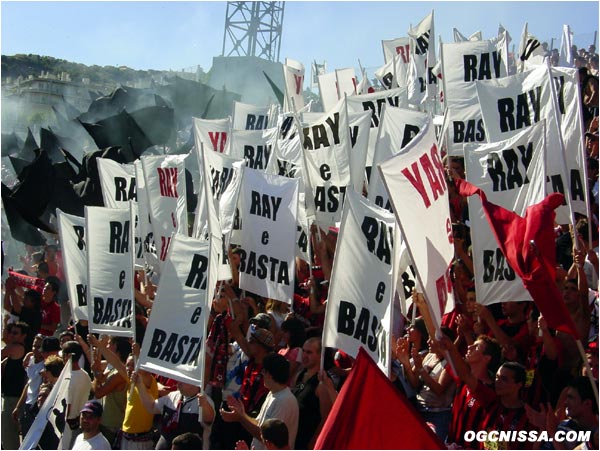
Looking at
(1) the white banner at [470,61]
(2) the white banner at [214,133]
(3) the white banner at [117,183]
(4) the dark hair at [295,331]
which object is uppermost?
(1) the white banner at [470,61]

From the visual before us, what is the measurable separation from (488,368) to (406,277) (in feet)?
3.95

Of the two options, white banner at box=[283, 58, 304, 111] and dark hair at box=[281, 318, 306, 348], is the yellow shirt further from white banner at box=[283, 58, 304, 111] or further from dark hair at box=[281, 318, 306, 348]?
white banner at box=[283, 58, 304, 111]

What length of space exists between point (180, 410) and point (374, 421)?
220cm

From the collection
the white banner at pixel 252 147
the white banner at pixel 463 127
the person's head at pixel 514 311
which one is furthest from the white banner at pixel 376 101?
the person's head at pixel 514 311

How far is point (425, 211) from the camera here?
18.6 ft

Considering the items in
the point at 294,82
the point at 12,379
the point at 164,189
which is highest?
the point at 294,82

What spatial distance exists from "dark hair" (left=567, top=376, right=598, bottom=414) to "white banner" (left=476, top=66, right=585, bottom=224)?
2.61 metres

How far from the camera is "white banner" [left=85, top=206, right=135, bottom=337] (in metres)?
7.91

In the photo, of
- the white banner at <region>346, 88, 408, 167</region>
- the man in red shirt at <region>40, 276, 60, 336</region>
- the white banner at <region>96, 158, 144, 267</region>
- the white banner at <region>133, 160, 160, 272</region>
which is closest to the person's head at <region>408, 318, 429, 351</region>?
the white banner at <region>133, 160, 160, 272</region>

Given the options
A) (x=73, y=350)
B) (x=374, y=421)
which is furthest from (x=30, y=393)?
(x=374, y=421)

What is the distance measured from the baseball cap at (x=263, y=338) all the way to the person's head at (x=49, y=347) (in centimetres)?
238

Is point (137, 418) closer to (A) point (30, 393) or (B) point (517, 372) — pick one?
(A) point (30, 393)

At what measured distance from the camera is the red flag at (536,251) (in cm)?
511

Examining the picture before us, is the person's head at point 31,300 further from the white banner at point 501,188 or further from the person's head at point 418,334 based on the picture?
the white banner at point 501,188
